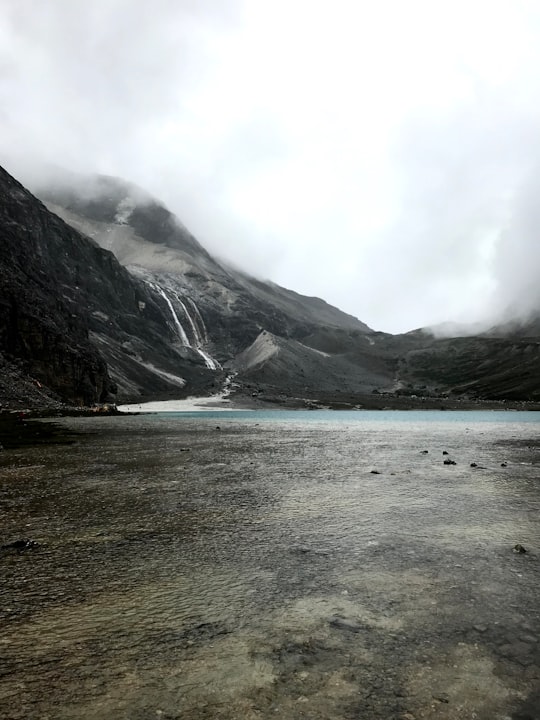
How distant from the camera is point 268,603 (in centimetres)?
888

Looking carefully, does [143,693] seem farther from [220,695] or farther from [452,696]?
[452,696]

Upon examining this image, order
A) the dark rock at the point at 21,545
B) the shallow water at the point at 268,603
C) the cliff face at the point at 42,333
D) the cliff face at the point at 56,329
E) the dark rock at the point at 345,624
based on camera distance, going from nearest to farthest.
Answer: the shallow water at the point at 268,603 < the dark rock at the point at 345,624 < the dark rock at the point at 21,545 < the cliff face at the point at 42,333 < the cliff face at the point at 56,329

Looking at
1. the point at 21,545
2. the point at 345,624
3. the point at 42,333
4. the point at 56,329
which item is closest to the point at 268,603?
the point at 345,624

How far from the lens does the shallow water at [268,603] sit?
6.04 m

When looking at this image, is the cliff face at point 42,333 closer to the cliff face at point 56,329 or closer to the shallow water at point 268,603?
the cliff face at point 56,329

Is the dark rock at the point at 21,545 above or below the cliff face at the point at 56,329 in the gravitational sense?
below

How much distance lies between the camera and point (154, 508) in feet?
53.7

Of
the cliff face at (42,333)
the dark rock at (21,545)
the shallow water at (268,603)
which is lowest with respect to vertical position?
the dark rock at (21,545)

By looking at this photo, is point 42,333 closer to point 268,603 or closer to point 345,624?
point 268,603

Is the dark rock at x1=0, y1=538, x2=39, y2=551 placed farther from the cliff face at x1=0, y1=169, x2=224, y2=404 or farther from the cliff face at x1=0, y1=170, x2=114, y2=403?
the cliff face at x1=0, y1=170, x2=114, y2=403

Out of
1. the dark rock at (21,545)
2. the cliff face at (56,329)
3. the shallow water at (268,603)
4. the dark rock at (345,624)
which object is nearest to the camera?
the shallow water at (268,603)

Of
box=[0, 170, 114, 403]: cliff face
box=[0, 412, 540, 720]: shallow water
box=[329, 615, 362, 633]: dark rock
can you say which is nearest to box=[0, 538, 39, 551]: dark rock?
box=[0, 412, 540, 720]: shallow water

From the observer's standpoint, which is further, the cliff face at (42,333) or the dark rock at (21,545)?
the cliff face at (42,333)

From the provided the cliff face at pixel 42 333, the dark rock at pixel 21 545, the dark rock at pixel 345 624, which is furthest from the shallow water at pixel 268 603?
the cliff face at pixel 42 333
